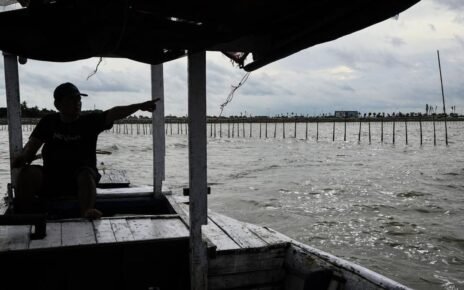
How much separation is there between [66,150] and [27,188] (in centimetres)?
53

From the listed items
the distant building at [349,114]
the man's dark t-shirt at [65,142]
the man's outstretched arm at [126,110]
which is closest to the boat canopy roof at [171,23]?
the man's outstretched arm at [126,110]

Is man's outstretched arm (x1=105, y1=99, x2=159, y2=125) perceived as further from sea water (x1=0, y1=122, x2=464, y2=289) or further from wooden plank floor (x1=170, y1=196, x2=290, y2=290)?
sea water (x1=0, y1=122, x2=464, y2=289)

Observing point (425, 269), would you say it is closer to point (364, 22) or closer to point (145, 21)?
point (364, 22)

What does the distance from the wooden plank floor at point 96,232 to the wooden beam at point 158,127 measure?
1.38 m

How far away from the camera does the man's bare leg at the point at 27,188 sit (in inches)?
155

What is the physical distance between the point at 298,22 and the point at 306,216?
9305 mm

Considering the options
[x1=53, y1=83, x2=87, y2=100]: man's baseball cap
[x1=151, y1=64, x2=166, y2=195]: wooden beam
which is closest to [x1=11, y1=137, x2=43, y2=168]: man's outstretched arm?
[x1=53, y1=83, x2=87, y2=100]: man's baseball cap

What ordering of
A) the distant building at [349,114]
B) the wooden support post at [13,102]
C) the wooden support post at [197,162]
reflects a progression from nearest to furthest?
the wooden support post at [197,162] < the wooden support post at [13,102] < the distant building at [349,114]

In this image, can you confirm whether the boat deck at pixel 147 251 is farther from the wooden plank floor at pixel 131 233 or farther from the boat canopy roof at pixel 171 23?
the boat canopy roof at pixel 171 23

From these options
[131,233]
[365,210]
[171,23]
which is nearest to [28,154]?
[131,233]

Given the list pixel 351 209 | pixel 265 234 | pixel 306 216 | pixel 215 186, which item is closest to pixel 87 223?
pixel 265 234

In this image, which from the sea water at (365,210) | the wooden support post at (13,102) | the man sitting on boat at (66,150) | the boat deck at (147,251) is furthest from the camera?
the sea water at (365,210)

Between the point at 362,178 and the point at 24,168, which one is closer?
the point at 24,168

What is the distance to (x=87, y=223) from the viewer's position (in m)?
3.72
